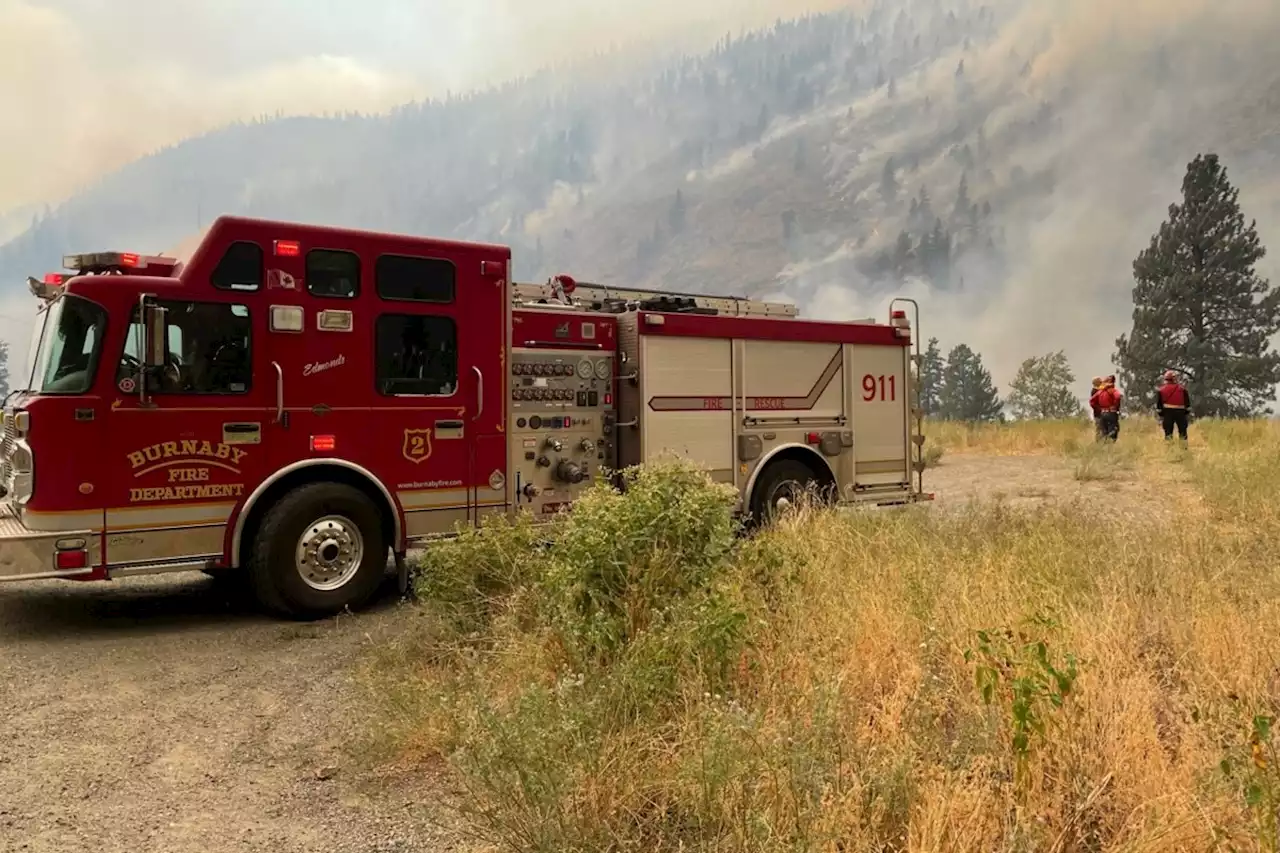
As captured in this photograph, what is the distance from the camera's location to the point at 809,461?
388 inches

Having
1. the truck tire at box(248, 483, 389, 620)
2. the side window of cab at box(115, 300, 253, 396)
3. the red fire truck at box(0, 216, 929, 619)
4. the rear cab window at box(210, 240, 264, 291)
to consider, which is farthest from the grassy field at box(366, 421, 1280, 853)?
the rear cab window at box(210, 240, 264, 291)

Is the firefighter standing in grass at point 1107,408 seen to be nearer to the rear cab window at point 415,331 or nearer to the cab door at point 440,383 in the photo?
the cab door at point 440,383

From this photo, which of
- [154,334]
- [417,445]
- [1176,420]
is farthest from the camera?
[1176,420]

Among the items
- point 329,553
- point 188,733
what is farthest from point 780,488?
point 188,733

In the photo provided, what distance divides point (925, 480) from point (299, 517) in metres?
11.4

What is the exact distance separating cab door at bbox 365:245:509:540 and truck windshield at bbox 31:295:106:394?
183 centimetres

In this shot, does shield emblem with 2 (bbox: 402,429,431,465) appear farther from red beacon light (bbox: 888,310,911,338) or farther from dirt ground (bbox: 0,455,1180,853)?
red beacon light (bbox: 888,310,911,338)

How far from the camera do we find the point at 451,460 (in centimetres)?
741

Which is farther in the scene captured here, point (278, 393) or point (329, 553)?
point (329, 553)

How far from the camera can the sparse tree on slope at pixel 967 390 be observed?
197 feet

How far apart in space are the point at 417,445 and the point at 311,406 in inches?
33.5

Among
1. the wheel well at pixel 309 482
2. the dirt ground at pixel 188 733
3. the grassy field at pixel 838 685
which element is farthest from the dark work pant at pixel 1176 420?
the dirt ground at pixel 188 733

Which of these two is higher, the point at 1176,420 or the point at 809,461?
the point at 1176,420

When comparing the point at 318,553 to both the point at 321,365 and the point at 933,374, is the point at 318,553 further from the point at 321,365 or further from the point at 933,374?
the point at 933,374
